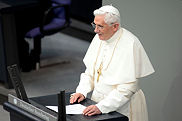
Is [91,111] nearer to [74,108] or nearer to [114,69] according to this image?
[74,108]

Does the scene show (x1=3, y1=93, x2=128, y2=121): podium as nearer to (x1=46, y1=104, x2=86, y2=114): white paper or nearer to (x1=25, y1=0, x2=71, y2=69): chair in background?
(x1=46, y1=104, x2=86, y2=114): white paper

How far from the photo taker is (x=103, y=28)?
4738 mm

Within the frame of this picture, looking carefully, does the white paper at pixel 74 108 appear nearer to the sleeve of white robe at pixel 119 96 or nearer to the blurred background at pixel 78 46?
the sleeve of white robe at pixel 119 96

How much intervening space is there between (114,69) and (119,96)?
0.28 meters

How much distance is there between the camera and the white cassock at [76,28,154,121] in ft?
15.7

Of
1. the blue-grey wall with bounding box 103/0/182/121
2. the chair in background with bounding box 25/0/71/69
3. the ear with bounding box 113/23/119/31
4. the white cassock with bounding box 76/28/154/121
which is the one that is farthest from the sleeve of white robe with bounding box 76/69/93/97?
the chair in background with bounding box 25/0/71/69

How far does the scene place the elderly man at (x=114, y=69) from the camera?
473 cm

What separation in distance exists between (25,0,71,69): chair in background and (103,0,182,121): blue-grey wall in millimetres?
2563

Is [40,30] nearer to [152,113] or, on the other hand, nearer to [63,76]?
[63,76]

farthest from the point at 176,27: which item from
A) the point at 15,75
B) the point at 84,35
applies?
the point at 84,35

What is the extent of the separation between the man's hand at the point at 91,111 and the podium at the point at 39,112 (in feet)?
0.12

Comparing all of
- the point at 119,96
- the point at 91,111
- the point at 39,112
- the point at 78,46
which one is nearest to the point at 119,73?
the point at 119,96

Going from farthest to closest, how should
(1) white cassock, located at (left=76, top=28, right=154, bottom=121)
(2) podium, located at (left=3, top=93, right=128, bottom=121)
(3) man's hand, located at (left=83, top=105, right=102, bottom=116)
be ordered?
1. (1) white cassock, located at (left=76, top=28, right=154, bottom=121)
2. (3) man's hand, located at (left=83, top=105, right=102, bottom=116)
3. (2) podium, located at (left=3, top=93, right=128, bottom=121)

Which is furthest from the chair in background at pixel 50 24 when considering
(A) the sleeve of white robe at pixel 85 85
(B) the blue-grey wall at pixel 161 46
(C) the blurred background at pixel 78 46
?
(A) the sleeve of white robe at pixel 85 85
